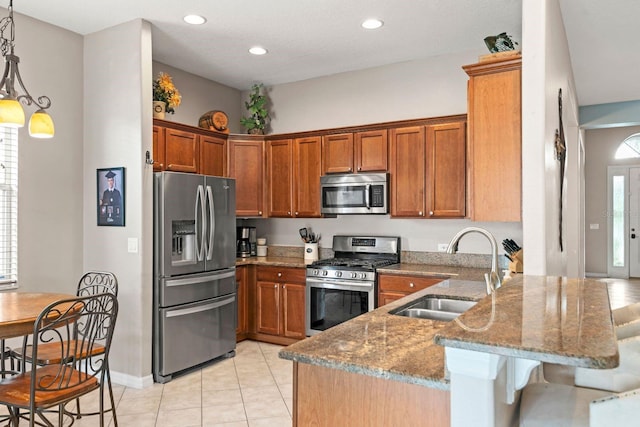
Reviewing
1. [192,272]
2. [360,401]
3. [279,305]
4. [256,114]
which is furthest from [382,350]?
[256,114]

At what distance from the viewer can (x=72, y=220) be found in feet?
13.2

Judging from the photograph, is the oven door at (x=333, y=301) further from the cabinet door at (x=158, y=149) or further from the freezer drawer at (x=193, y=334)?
the cabinet door at (x=158, y=149)

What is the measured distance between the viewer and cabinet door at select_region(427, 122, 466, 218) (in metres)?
4.17

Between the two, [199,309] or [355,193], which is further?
[355,193]

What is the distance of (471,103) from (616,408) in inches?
94.7

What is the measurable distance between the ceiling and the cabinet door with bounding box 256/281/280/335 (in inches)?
92.6

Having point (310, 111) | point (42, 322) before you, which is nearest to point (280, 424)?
point (42, 322)

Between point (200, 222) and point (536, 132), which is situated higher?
point (536, 132)

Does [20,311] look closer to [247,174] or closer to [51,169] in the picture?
[51,169]

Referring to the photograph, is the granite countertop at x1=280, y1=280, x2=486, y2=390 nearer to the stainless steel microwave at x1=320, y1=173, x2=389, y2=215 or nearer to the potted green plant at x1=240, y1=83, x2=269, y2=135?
the stainless steel microwave at x1=320, y1=173, x2=389, y2=215

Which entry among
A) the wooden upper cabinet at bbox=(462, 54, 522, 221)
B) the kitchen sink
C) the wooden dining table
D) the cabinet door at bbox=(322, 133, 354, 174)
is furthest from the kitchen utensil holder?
the wooden dining table

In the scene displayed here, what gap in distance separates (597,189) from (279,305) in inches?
315

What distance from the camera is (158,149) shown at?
4.14m

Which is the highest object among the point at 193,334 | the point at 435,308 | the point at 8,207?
the point at 8,207
